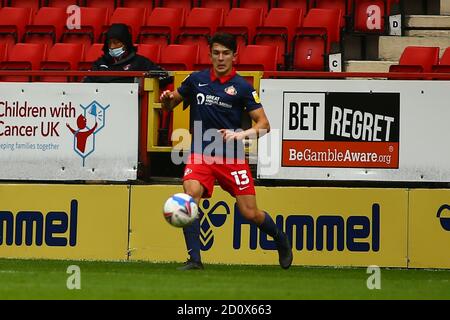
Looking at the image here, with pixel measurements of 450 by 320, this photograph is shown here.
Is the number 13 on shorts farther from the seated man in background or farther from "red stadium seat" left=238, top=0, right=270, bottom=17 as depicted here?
"red stadium seat" left=238, top=0, right=270, bottom=17

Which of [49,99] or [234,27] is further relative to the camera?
[234,27]

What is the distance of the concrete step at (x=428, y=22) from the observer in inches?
738

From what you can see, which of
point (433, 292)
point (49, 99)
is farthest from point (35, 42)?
point (433, 292)

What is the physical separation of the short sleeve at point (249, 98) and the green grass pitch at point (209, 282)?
5.21 ft

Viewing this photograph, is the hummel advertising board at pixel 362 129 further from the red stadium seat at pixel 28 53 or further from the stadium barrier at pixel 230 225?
the red stadium seat at pixel 28 53

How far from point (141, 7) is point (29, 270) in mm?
9803

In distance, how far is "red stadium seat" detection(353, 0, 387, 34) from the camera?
18.7 meters

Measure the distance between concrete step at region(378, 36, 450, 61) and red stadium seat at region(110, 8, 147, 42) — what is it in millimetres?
3980

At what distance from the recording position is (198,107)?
37.3 ft

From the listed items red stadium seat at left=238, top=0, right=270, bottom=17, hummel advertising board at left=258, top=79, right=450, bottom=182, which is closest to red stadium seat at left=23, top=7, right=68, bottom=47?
red stadium seat at left=238, top=0, right=270, bottom=17

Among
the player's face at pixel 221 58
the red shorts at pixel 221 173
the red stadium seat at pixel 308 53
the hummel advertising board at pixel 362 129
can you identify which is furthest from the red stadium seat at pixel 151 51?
the red shorts at pixel 221 173

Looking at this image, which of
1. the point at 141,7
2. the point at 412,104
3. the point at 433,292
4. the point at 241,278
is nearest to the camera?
the point at 433,292

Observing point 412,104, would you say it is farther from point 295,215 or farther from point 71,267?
point 71,267

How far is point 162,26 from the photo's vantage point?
19.1 m
